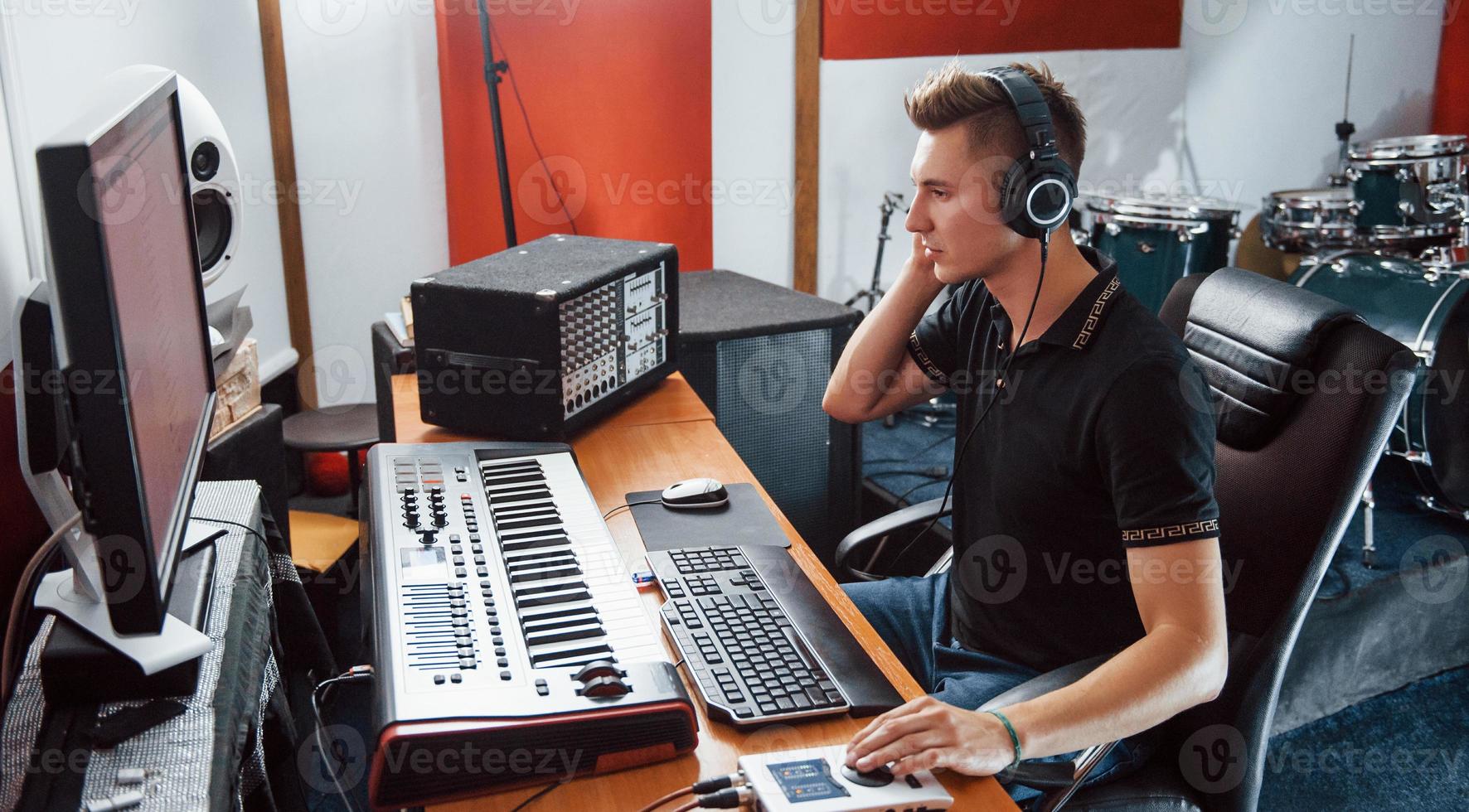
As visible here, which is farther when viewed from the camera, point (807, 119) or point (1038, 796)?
point (807, 119)

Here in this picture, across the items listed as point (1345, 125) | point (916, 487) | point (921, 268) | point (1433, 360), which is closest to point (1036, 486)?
point (921, 268)

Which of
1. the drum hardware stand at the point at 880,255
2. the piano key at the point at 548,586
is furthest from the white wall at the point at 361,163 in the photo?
the piano key at the point at 548,586

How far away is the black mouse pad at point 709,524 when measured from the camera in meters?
1.51

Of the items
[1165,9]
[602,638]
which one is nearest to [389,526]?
[602,638]

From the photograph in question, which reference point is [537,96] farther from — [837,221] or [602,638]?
[602,638]

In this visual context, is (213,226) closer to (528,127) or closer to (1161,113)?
(528,127)

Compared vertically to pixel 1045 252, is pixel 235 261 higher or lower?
lower

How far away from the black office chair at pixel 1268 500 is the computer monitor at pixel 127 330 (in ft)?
2.86

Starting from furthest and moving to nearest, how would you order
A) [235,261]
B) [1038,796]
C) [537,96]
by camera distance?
[537,96]
[235,261]
[1038,796]

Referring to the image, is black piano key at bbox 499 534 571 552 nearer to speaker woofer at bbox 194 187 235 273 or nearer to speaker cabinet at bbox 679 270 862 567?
speaker woofer at bbox 194 187 235 273

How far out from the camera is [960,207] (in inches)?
56.0

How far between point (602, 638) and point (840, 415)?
2.65 feet

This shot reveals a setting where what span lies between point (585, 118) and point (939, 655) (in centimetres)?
243

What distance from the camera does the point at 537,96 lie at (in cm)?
343
